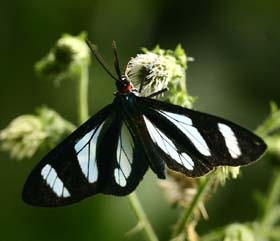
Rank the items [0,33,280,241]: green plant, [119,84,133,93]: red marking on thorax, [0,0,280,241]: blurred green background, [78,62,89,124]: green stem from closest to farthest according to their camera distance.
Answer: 1. [119,84,133,93]: red marking on thorax
2. [0,33,280,241]: green plant
3. [78,62,89,124]: green stem
4. [0,0,280,241]: blurred green background

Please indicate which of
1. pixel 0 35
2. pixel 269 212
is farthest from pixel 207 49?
pixel 269 212


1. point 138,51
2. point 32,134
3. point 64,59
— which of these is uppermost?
point 138,51

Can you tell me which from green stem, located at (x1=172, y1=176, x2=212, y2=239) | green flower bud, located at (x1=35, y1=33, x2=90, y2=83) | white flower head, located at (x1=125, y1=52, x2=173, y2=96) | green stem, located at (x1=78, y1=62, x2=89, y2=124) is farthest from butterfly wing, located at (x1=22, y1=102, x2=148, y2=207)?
green flower bud, located at (x1=35, y1=33, x2=90, y2=83)

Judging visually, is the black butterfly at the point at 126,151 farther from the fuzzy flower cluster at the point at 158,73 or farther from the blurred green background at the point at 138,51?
the blurred green background at the point at 138,51

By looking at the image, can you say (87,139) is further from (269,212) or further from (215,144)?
(269,212)

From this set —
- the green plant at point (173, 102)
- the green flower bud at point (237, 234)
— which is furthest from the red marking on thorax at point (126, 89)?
the green flower bud at point (237, 234)

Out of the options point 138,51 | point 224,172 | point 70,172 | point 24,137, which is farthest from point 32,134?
point 138,51

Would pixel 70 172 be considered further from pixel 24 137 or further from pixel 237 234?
pixel 237 234

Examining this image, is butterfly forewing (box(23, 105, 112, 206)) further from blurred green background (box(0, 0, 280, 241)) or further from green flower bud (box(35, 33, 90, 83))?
blurred green background (box(0, 0, 280, 241))
